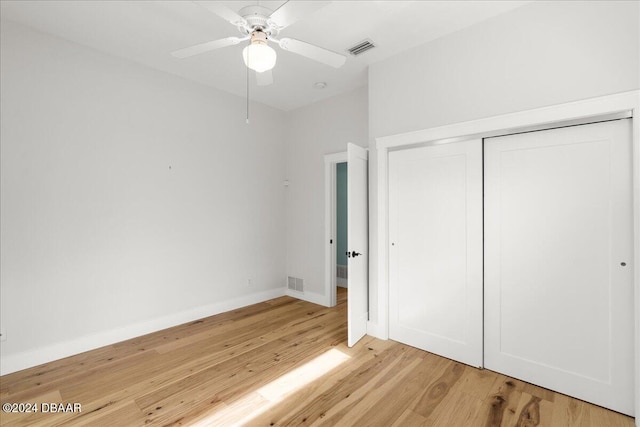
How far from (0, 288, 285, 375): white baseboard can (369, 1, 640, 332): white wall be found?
205 centimetres

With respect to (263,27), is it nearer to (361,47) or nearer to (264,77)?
(264,77)

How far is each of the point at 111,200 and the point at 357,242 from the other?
2.62 metres

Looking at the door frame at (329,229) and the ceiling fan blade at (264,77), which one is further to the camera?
the door frame at (329,229)

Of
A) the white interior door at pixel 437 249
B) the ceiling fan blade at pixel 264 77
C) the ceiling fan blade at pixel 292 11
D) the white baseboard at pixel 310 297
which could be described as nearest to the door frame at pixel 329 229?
the white baseboard at pixel 310 297

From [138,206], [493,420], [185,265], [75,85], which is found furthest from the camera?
[185,265]

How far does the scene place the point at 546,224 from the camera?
89.0 inches

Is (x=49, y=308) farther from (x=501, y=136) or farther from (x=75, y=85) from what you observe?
(x=501, y=136)

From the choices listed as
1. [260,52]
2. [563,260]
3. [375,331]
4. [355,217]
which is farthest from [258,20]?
[375,331]

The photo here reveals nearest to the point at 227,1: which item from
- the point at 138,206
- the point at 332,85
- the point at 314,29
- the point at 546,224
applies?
the point at 314,29

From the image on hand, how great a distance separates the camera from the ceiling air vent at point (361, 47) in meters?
2.83

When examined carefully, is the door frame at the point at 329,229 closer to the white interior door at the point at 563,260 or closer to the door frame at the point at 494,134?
the door frame at the point at 494,134

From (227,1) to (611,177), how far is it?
3.03 metres

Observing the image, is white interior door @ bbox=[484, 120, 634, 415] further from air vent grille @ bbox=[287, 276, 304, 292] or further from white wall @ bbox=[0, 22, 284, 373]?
white wall @ bbox=[0, 22, 284, 373]

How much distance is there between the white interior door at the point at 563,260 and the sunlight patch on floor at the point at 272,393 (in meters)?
1.39
